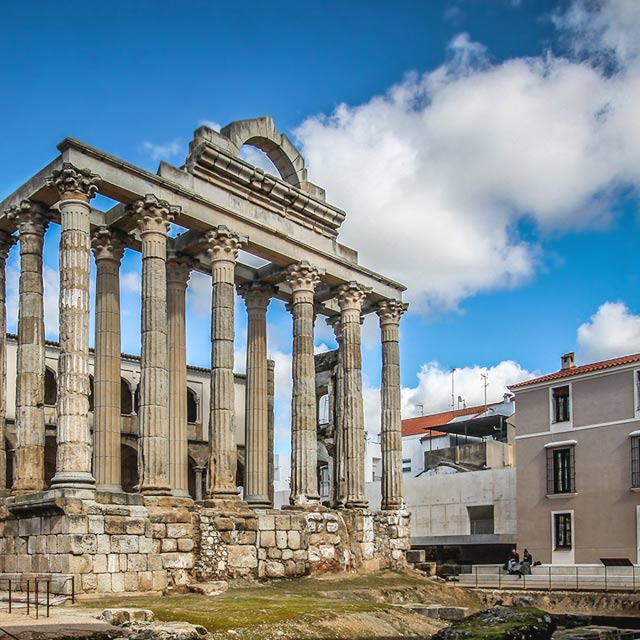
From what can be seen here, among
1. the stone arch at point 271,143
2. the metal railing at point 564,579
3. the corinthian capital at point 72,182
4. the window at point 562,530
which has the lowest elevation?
the metal railing at point 564,579

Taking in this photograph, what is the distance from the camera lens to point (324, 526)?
30344 mm

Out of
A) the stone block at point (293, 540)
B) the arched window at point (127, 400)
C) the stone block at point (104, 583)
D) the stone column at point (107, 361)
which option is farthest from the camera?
the arched window at point (127, 400)

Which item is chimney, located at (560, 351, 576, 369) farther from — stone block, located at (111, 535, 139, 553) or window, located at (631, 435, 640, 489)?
stone block, located at (111, 535, 139, 553)

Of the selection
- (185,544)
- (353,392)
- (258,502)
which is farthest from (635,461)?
(185,544)

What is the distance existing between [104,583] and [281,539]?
738 cm

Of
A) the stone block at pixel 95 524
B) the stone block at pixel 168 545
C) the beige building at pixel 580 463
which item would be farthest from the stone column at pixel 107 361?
the beige building at pixel 580 463

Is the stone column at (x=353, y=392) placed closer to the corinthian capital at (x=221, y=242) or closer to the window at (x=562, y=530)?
the corinthian capital at (x=221, y=242)

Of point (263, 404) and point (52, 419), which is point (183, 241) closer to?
point (263, 404)

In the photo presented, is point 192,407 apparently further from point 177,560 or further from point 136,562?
point 136,562

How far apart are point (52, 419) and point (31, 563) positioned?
15006mm

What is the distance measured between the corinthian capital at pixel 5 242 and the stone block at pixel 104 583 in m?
10.6

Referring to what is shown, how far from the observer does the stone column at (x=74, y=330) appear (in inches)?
925

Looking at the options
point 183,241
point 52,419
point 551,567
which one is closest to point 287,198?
point 183,241

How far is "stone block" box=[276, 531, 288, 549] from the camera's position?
2842cm
